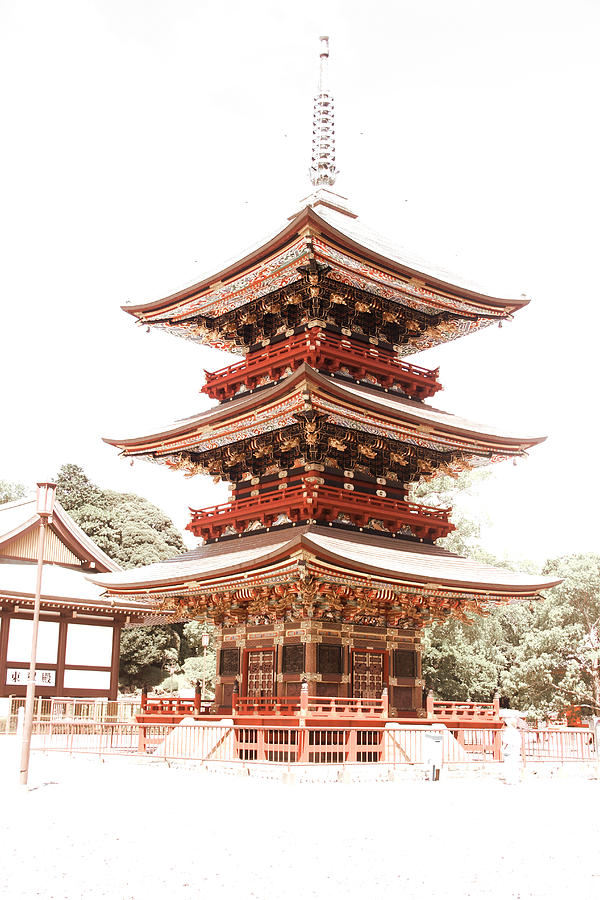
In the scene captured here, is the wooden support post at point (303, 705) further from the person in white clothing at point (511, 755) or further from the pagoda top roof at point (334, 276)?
the pagoda top roof at point (334, 276)

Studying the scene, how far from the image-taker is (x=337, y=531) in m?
26.5

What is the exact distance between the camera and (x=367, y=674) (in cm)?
2631

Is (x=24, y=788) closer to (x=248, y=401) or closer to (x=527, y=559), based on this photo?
(x=248, y=401)

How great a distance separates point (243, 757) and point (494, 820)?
9.30 metres

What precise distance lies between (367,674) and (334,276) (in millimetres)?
11868

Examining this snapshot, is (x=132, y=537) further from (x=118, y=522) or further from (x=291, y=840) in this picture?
(x=291, y=840)

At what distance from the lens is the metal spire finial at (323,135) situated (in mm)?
36156

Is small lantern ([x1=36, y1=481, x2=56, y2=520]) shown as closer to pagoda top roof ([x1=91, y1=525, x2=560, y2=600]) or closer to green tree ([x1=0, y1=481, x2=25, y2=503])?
pagoda top roof ([x1=91, y1=525, x2=560, y2=600])

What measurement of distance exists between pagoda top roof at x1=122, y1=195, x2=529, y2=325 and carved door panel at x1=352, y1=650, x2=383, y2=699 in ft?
36.9

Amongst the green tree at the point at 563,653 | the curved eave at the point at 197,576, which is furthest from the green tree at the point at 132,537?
the curved eave at the point at 197,576

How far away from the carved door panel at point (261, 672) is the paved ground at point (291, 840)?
19.6 ft

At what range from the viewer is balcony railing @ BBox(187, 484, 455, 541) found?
2630 cm

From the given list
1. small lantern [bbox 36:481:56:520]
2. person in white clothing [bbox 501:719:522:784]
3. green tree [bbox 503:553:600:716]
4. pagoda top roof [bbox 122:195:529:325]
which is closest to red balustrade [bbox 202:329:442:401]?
pagoda top roof [bbox 122:195:529:325]

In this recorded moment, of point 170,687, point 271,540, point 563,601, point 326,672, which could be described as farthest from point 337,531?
point 170,687
